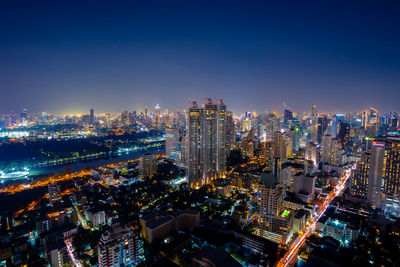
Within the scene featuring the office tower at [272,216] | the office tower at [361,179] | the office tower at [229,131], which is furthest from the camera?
the office tower at [229,131]

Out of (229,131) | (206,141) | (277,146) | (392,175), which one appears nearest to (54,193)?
(206,141)

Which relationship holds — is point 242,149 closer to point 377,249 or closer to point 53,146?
point 377,249

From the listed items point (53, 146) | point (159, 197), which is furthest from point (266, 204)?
point (53, 146)

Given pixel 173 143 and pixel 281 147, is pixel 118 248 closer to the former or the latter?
pixel 173 143

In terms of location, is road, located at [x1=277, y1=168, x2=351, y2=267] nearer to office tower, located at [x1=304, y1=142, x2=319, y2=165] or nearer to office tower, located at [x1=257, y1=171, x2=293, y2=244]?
office tower, located at [x1=257, y1=171, x2=293, y2=244]

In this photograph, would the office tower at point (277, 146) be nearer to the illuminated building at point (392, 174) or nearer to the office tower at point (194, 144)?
the office tower at point (194, 144)

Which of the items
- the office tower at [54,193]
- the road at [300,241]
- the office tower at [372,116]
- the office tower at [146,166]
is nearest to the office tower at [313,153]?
the road at [300,241]

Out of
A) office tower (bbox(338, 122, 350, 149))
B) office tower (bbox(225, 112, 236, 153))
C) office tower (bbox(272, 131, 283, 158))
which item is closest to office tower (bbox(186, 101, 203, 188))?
office tower (bbox(225, 112, 236, 153))
